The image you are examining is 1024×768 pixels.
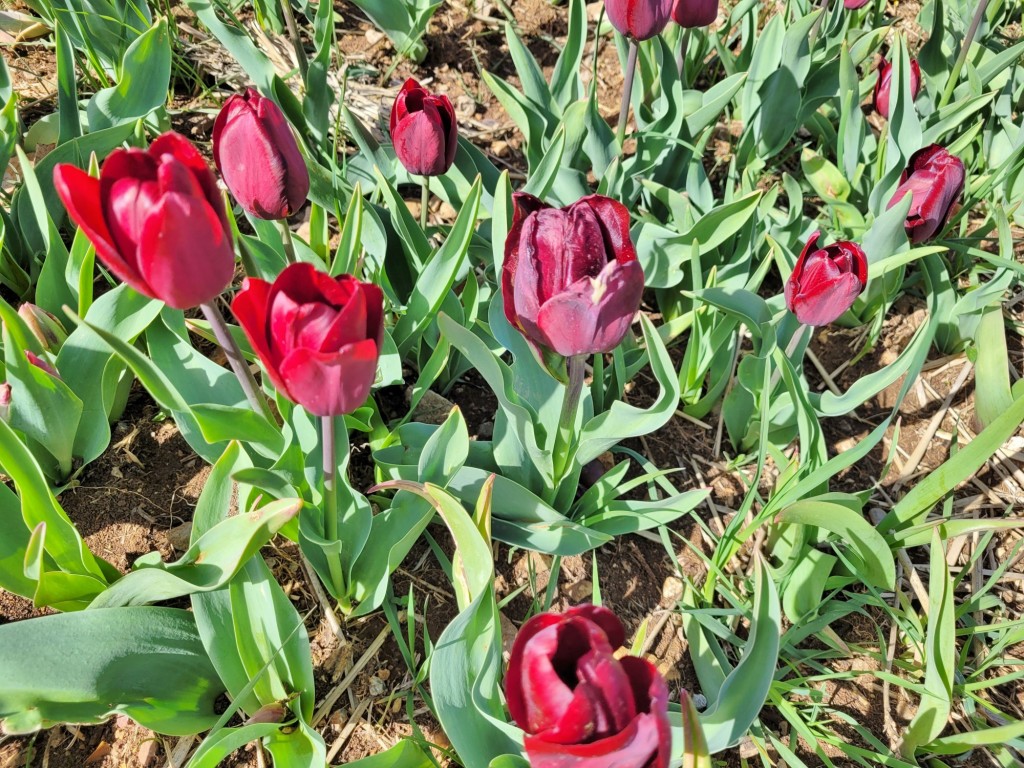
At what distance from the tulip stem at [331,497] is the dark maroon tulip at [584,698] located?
1.23 feet

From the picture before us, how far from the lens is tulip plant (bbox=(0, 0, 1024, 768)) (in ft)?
3.20

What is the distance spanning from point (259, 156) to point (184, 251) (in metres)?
0.36

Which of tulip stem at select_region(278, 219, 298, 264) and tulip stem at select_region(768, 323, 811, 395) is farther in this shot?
tulip stem at select_region(768, 323, 811, 395)

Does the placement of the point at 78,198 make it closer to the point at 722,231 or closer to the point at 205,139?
the point at 722,231

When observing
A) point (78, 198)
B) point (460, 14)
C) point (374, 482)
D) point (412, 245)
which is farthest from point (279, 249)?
point (460, 14)

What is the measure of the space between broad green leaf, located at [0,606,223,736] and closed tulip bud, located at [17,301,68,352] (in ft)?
1.69

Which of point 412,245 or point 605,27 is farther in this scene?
point 605,27

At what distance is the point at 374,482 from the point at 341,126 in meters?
1.02

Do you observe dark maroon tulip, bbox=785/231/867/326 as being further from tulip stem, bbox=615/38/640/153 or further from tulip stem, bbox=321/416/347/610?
tulip stem, bbox=321/416/347/610

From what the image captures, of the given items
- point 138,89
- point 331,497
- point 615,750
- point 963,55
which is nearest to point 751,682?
point 615,750

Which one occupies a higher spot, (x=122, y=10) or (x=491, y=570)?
(x=122, y=10)

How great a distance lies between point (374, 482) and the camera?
1574 mm

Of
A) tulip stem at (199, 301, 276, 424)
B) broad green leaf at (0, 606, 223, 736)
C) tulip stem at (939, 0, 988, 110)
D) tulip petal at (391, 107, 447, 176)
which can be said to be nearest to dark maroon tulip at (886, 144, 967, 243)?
tulip stem at (939, 0, 988, 110)

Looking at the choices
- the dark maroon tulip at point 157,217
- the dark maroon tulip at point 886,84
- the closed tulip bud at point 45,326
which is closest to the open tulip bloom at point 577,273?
the dark maroon tulip at point 157,217
